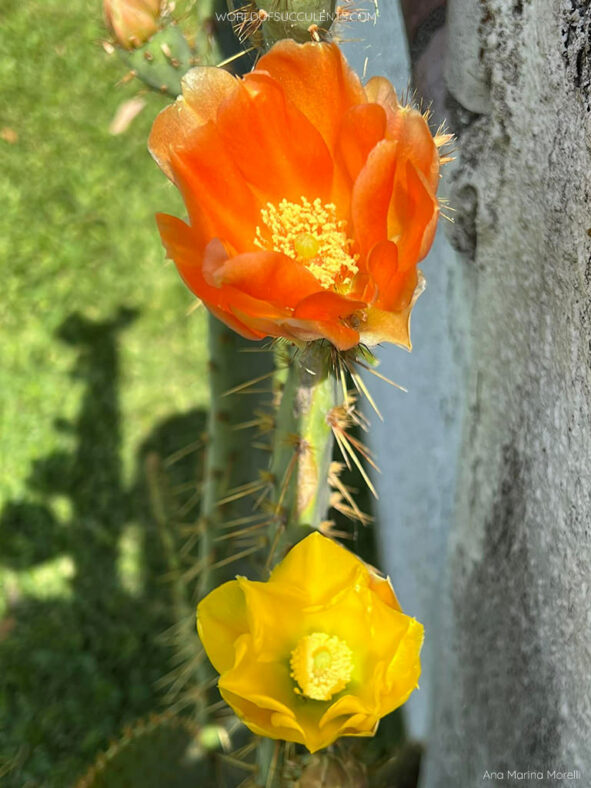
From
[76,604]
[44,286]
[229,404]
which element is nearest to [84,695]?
[76,604]

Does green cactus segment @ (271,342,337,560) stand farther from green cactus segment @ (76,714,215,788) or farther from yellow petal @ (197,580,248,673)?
green cactus segment @ (76,714,215,788)

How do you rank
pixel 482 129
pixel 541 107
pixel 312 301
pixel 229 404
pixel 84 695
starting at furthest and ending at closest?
pixel 84 695
pixel 229 404
pixel 482 129
pixel 541 107
pixel 312 301

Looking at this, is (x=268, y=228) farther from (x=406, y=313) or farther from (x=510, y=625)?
(x=510, y=625)

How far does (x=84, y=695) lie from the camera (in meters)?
1.68

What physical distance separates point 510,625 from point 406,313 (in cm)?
55

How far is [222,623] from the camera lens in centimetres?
74

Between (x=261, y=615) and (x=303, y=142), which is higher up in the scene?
(x=303, y=142)

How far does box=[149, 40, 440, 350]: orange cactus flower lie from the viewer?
0.63 m

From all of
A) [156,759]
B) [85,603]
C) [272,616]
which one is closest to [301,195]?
[272,616]

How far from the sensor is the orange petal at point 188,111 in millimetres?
682

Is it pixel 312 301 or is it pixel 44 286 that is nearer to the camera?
pixel 312 301

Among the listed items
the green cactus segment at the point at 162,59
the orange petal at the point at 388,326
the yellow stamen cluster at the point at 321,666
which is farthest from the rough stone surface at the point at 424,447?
the yellow stamen cluster at the point at 321,666

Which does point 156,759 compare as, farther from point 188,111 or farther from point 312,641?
point 188,111

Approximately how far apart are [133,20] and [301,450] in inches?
19.1
